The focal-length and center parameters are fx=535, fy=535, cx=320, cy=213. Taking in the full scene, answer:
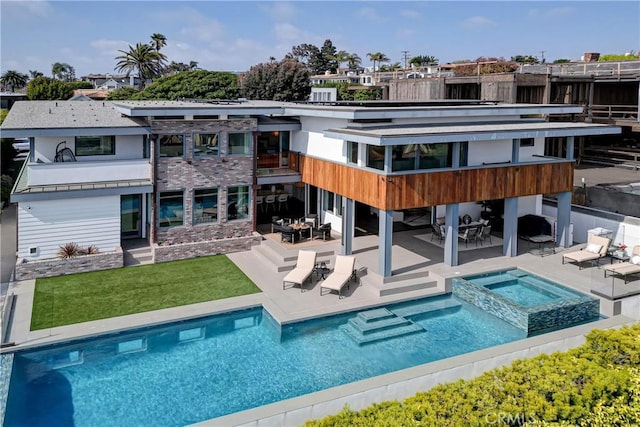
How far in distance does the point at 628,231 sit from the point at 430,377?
544 inches

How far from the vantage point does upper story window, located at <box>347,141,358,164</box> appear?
1951 centimetres

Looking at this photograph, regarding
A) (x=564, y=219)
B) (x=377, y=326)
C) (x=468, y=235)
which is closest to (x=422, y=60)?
(x=564, y=219)

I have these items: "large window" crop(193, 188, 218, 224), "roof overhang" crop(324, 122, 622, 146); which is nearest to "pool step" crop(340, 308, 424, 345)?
"roof overhang" crop(324, 122, 622, 146)

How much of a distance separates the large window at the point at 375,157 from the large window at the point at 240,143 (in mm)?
5868

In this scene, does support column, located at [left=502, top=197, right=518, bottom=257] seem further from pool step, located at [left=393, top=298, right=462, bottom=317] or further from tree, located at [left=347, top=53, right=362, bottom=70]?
tree, located at [left=347, top=53, right=362, bottom=70]

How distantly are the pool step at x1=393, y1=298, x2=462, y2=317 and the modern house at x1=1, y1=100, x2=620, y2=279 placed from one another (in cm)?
172

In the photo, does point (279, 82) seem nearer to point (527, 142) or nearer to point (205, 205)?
point (527, 142)

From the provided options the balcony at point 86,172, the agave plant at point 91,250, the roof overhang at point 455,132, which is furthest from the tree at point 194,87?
the roof overhang at point 455,132

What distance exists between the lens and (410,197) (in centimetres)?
1814

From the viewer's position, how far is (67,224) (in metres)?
19.3

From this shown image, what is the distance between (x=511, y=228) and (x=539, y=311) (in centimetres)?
580

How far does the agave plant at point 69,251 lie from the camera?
19.2 meters

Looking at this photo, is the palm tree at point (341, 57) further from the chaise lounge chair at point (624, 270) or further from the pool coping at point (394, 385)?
the pool coping at point (394, 385)

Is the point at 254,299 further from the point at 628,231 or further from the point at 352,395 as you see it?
the point at 628,231
